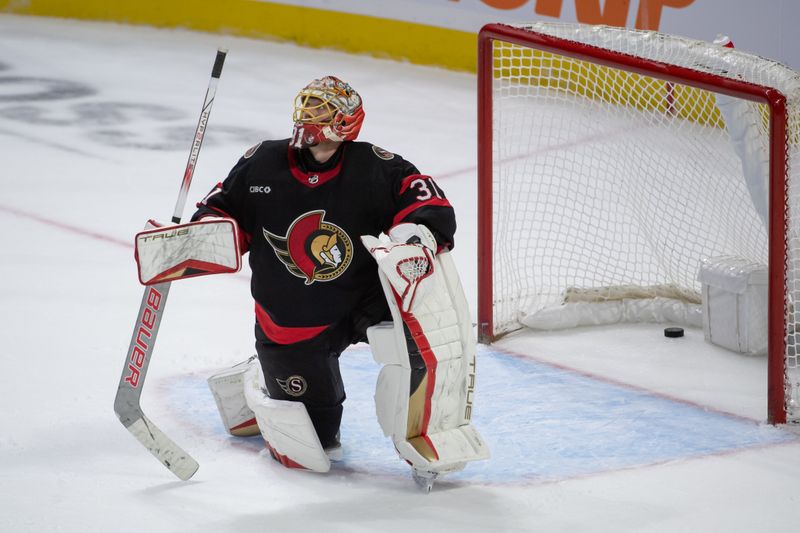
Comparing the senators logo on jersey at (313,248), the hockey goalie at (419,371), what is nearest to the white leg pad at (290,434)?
the hockey goalie at (419,371)

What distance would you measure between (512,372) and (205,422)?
91 centimetres

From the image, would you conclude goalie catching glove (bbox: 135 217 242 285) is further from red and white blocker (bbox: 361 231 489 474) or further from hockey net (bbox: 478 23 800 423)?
hockey net (bbox: 478 23 800 423)

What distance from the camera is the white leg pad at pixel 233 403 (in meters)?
3.03

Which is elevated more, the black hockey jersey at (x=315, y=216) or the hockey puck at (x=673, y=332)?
the black hockey jersey at (x=315, y=216)

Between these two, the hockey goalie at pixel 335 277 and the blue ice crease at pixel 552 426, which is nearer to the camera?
the hockey goalie at pixel 335 277

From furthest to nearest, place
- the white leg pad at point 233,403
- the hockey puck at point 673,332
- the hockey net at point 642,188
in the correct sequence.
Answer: the hockey puck at point 673,332 → the hockey net at point 642,188 → the white leg pad at point 233,403

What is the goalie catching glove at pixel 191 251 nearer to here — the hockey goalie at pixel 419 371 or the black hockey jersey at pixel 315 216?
the black hockey jersey at pixel 315 216

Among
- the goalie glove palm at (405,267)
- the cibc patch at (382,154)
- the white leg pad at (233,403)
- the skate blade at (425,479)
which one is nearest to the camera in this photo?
the goalie glove palm at (405,267)

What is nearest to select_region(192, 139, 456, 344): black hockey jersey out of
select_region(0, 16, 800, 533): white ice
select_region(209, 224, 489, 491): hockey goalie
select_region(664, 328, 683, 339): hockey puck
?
select_region(209, 224, 489, 491): hockey goalie

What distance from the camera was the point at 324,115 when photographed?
8.96 ft

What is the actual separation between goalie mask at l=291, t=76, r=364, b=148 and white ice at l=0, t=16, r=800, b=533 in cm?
73

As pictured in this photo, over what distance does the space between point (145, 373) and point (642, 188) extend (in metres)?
2.31

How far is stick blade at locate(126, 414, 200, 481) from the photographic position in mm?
2750

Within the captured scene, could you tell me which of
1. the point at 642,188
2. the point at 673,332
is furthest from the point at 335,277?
the point at 642,188
